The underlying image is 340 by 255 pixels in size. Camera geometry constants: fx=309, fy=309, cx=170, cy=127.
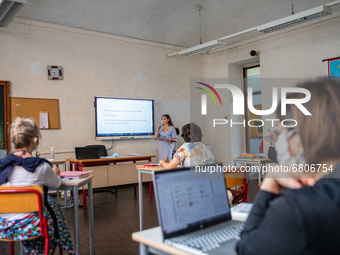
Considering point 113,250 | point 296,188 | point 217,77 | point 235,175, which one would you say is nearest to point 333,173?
point 296,188

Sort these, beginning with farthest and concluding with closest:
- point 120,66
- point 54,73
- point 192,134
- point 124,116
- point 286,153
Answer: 1. point 120,66
2. point 124,116
3. point 54,73
4. point 192,134
5. point 286,153

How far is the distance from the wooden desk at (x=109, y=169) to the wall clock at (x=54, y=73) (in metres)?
1.91

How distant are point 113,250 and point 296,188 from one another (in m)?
2.55

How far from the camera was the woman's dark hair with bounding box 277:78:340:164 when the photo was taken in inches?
32.9

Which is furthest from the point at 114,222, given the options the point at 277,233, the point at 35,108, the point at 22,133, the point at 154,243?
the point at 277,233

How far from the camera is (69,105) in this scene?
6.46 m

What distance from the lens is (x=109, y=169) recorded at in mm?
5457

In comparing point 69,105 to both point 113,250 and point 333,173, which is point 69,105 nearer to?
point 113,250

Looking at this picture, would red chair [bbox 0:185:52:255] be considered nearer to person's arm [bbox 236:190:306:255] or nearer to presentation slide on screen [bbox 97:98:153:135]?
person's arm [bbox 236:190:306:255]

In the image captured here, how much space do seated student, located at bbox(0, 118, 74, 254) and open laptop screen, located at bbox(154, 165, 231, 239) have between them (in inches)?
53.1

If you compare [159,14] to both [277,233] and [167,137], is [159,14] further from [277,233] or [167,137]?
[277,233]

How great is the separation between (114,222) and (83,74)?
3719mm

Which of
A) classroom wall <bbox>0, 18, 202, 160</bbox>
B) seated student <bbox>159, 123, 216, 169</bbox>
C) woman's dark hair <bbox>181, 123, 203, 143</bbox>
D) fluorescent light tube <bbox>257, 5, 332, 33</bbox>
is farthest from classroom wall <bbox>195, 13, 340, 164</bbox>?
seated student <bbox>159, 123, 216, 169</bbox>

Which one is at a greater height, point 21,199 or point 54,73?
point 54,73
